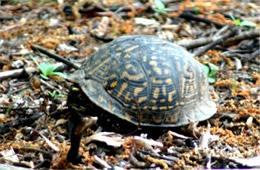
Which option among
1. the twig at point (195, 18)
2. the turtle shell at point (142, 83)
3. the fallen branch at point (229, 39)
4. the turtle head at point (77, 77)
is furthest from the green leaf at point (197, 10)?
the turtle head at point (77, 77)

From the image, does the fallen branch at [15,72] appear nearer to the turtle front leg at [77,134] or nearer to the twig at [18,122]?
the twig at [18,122]

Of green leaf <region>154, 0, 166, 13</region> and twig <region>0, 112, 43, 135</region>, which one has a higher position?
green leaf <region>154, 0, 166, 13</region>

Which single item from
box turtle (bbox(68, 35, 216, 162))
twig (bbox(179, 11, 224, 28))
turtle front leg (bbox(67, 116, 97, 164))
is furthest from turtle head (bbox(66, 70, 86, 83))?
twig (bbox(179, 11, 224, 28))

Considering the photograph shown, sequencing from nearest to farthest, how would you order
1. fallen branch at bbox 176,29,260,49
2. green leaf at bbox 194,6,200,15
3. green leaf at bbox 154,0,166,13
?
fallen branch at bbox 176,29,260,49
green leaf at bbox 154,0,166,13
green leaf at bbox 194,6,200,15

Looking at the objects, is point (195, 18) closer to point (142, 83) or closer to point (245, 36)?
point (245, 36)

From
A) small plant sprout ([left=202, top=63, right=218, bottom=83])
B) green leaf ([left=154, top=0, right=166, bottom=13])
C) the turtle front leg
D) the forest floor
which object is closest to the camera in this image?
the turtle front leg

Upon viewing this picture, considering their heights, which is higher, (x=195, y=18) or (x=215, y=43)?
(x=195, y=18)

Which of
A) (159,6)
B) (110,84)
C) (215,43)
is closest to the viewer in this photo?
(110,84)

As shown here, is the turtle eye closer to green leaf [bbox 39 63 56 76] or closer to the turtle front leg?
the turtle front leg

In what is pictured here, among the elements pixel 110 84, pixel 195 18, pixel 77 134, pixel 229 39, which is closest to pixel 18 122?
pixel 110 84
